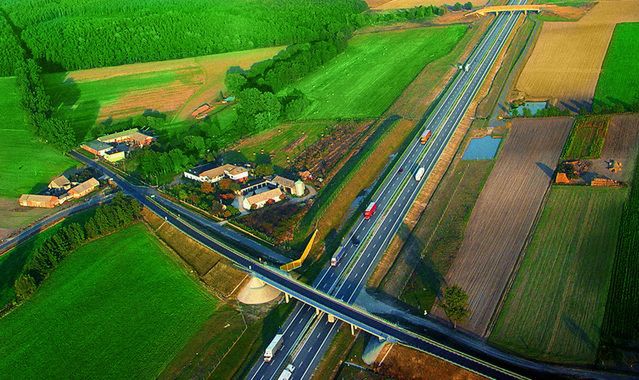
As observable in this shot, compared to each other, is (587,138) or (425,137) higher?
(587,138)

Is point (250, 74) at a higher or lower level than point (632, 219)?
lower

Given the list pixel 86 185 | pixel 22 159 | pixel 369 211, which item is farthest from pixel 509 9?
pixel 22 159

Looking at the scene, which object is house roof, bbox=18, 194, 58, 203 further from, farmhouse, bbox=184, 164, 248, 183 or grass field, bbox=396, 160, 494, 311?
grass field, bbox=396, 160, 494, 311

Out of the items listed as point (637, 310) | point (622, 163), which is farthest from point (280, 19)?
point (637, 310)

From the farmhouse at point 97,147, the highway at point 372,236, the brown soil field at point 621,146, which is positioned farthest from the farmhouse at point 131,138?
the brown soil field at point 621,146

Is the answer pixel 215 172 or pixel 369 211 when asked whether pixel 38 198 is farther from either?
pixel 369 211

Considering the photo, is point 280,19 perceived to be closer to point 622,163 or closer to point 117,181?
point 117,181
